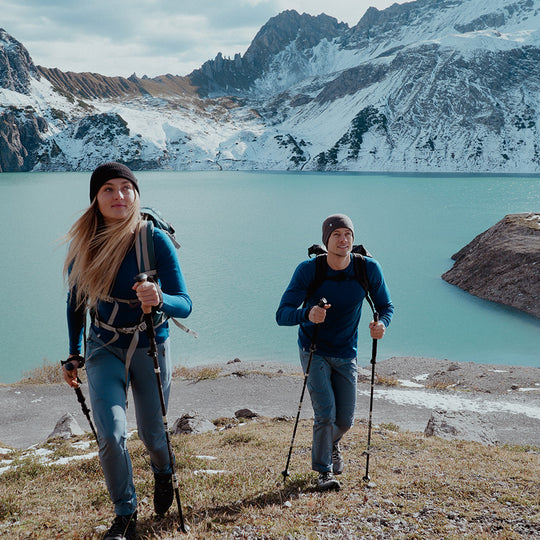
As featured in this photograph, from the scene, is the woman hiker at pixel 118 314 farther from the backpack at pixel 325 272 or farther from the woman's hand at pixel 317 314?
the backpack at pixel 325 272

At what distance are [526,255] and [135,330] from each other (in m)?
35.4

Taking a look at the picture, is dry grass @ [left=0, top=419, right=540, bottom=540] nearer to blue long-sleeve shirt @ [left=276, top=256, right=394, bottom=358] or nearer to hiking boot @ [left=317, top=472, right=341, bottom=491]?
hiking boot @ [left=317, top=472, right=341, bottom=491]

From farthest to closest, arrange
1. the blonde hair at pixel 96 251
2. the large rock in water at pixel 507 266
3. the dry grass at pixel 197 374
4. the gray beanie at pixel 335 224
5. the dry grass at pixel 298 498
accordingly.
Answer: the large rock in water at pixel 507 266, the dry grass at pixel 197 374, the gray beanie at pixel 335 224, the dry grass at pixel 298 498, the blonde hair at pixel 96 251

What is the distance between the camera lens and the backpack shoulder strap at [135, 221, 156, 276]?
445 centimetres

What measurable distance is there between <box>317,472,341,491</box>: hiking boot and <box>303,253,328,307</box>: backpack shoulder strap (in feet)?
7.49

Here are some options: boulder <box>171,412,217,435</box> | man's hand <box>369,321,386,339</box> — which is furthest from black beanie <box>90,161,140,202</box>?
boulder <box>171,412,217,435</box>

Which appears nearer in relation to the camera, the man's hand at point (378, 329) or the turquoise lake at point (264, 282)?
the man's hand at point (378, 329)

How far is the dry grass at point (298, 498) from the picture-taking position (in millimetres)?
4762

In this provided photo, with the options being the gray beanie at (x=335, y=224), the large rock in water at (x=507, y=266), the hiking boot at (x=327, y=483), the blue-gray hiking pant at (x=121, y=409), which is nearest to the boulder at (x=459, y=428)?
the hiking boot at (x=327, y=483)

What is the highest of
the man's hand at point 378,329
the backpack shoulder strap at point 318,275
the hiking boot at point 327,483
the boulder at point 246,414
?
the backpack shoulder strap at point 318,275

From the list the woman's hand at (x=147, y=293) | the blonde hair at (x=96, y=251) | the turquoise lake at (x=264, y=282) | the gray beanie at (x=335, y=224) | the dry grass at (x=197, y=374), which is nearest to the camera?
the woman's hand at (x=147, y=293)

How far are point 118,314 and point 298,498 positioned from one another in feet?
10.2

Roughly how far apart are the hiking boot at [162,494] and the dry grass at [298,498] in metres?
0.14

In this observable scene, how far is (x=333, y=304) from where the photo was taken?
5.68m
